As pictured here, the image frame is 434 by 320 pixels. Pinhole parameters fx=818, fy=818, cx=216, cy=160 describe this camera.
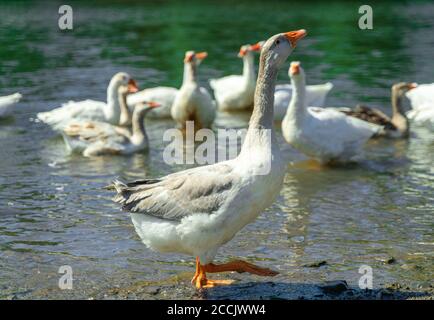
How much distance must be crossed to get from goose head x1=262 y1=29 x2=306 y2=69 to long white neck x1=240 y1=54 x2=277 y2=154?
6 centimetres

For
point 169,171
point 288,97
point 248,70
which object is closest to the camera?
point 169,171

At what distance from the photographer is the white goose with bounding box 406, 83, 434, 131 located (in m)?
13.9

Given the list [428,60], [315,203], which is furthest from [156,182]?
[428,60]

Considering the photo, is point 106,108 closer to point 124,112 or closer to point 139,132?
point 124,112

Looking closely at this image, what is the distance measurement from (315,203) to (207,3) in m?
29.2

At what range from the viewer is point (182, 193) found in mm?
7266

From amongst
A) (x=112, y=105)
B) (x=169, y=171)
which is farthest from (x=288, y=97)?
(x=169, y=171)

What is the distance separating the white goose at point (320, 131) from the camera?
12266mm

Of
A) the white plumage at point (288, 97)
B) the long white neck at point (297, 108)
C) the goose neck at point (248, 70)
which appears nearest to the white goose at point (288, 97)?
the white plumage at point (288, 97)

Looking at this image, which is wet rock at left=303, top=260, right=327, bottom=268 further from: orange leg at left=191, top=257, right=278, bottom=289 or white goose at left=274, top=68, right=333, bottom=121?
white goose at left=274, top=68, right=333, bottom=121

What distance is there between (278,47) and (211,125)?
8.39 m
